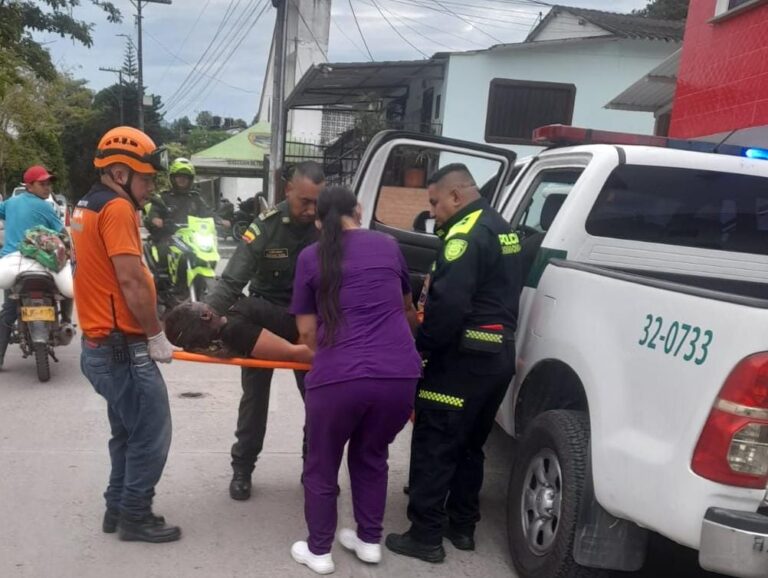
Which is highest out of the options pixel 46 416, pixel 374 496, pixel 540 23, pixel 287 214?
pixel 540 23

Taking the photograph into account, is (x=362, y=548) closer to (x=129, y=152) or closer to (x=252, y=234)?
(x=252, y=234)

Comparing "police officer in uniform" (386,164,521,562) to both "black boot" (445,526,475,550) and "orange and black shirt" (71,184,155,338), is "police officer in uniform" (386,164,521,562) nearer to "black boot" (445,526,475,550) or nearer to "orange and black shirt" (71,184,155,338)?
"black boot" (445,526,475,550)

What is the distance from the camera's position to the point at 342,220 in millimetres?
3338

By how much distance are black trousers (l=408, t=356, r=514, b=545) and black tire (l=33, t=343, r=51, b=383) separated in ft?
13.2

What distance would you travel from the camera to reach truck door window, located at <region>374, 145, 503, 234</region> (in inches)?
233

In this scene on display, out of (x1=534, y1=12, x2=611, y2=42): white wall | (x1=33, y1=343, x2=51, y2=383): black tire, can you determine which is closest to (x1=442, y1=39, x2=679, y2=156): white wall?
(x1=534, y1=12, x2=611, y2=42): white wall

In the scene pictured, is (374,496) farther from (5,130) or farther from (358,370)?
(5,130)

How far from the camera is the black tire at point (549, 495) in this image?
3.07 m

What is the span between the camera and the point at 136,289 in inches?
134

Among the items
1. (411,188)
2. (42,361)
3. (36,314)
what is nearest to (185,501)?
(42,361)

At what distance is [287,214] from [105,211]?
1077mm

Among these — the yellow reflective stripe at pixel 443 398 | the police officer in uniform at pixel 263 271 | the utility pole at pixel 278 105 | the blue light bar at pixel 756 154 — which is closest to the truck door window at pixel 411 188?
the police officer in uniform at pixel 263 271

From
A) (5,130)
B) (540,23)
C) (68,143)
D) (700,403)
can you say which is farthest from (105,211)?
(68,143)

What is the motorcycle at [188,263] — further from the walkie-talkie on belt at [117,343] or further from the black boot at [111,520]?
the walkie-talkie on belt at [117,343]
